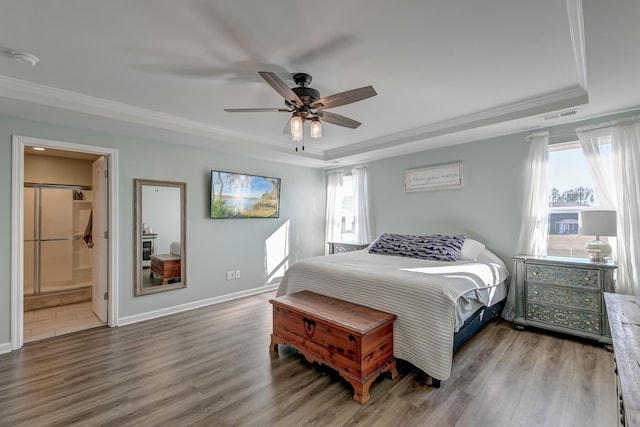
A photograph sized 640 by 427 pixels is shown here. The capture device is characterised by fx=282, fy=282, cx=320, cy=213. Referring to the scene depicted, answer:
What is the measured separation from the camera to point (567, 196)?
3240mm

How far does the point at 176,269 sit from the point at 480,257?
155 inches

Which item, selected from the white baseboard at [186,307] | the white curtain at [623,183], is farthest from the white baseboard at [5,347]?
the white curtain at [623,183]

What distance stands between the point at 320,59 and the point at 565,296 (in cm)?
330

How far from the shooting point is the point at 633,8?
146 cm

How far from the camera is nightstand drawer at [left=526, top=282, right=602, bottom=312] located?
2732 millimetres

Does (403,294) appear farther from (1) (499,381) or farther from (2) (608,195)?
(2) (608,195)

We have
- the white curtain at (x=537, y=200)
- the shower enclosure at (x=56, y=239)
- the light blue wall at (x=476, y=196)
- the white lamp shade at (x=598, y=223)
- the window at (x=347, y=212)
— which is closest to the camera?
the white lamp shade at (x=598, y=223)

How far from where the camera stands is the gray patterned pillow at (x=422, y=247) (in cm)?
340

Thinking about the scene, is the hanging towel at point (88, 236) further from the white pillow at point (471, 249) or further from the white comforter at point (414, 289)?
the white pillow at point (471, 249)

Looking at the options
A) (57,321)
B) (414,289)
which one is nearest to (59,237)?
(57,321)

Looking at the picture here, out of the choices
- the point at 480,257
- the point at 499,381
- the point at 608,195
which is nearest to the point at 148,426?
the point at 499,381

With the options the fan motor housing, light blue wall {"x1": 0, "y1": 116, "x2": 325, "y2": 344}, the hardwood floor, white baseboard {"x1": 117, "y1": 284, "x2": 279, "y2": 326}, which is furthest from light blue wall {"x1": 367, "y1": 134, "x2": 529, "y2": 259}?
the fan motor housing

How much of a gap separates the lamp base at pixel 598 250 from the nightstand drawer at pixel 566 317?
1.80 ft

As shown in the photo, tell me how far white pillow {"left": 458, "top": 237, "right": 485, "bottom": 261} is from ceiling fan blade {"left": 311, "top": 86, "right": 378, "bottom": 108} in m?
2.33
